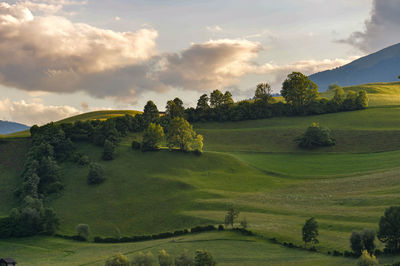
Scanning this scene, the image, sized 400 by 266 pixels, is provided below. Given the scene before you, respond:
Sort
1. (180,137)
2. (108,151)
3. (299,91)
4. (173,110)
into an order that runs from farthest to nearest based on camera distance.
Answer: (299,91) → (173,110) → (180,137) → (108,151)

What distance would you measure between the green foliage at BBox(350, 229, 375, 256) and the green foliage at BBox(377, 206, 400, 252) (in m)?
1.48

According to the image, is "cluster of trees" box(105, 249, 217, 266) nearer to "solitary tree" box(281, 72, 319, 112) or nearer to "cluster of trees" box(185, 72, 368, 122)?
"cluster of trees" box(185, 72, 368, 122)

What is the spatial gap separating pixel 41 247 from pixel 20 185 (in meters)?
39.8

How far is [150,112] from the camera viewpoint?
15862 centimetres

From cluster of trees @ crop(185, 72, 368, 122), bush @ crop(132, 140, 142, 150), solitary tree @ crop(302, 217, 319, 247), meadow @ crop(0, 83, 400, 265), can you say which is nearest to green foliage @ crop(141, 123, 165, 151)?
bush @ crop(132, 140, 142, 150)

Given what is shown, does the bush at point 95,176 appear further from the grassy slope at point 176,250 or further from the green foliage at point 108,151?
the grassy slope at point 176,250

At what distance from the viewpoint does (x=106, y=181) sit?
371ft

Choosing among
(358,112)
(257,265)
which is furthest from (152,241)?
(358,112)

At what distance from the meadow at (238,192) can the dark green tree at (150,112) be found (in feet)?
39.4

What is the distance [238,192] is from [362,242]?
4717 cm

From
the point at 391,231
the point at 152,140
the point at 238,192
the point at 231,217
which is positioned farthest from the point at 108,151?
the point at 391,231

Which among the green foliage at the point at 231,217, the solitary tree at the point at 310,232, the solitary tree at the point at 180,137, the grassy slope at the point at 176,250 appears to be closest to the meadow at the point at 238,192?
the grassy slope at the point at 176,250

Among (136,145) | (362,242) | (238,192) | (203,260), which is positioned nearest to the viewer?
(203,260)

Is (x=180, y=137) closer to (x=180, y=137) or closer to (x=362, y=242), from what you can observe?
→ (x=180, y=137)
